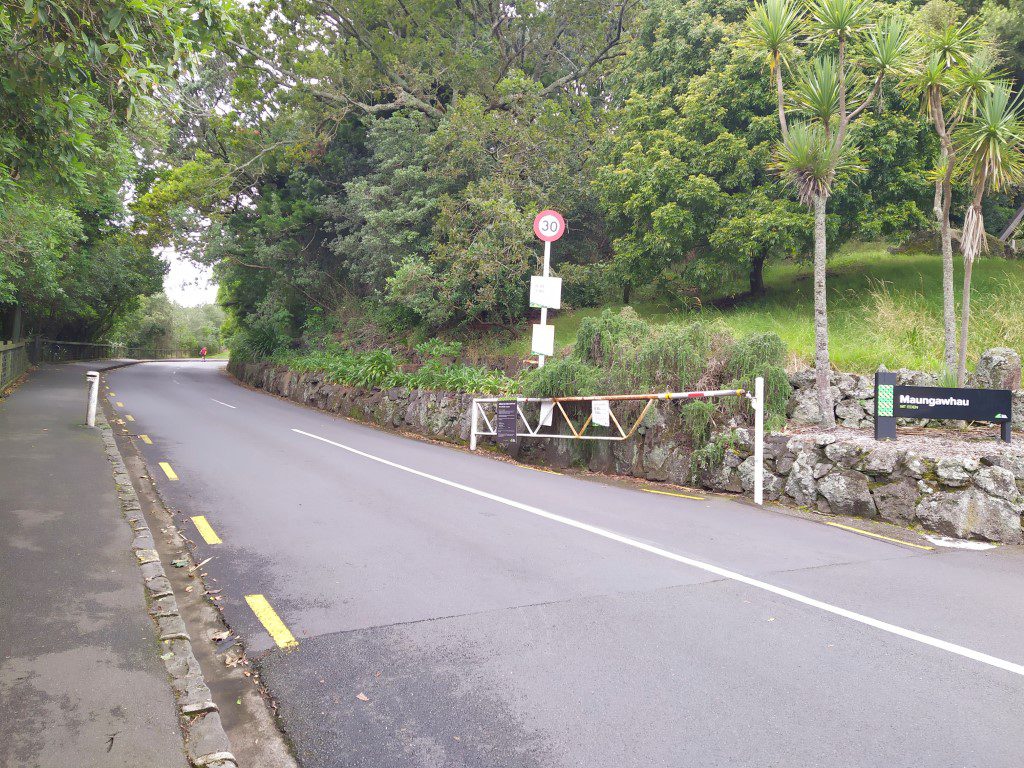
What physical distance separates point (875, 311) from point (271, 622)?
1481cm

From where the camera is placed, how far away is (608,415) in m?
11.9

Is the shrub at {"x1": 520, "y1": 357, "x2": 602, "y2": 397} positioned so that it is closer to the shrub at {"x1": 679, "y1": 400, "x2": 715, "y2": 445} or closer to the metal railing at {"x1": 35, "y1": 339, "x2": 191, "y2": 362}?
the shrub at {"x1": 679, "y1": 400, "x2": 715, "y2": 445}

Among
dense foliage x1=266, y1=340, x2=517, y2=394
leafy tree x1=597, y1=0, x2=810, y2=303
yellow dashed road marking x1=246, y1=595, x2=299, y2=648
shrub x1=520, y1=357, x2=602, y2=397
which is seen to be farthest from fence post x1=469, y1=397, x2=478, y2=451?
yellow dashed road marking x1=246, y1=595, x2=299, y2=648

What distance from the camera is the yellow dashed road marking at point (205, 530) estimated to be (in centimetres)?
700

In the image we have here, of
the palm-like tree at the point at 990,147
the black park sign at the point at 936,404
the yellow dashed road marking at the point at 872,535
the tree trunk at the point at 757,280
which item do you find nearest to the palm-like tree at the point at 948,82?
the palm-like tree at the point at 990,147

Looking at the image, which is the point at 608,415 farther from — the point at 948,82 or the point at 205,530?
the point at 948,82

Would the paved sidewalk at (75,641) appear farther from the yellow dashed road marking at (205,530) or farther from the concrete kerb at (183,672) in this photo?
the yellow dashed road marking at (205,530)

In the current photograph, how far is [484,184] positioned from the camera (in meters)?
19.5

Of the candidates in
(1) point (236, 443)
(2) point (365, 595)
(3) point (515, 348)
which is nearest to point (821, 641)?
(2) point (365, 595)

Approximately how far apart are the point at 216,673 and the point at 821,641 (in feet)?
13.1

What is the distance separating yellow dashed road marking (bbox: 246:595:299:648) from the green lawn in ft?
35.1

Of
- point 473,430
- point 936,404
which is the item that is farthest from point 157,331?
point 936,404

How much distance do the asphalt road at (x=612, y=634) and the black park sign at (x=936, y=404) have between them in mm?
2227

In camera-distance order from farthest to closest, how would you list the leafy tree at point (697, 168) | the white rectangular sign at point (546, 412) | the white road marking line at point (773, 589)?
the leafy tree at point (697, 168)
the white rectangular sign at point (546, 412)
the white road marking line at point (773, 589)
